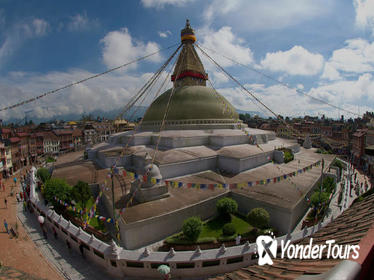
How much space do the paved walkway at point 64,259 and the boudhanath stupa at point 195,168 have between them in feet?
5.89

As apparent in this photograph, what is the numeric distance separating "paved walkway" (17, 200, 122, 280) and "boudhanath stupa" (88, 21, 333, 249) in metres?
1.80

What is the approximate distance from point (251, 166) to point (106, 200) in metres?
12.3

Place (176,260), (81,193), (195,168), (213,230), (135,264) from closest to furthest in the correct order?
(176,260) → (135,264) → (213,230) → (81,193) → (195,168)

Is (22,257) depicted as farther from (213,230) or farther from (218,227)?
(218,227)

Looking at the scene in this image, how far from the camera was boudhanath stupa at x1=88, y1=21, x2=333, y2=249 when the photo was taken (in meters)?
10.6

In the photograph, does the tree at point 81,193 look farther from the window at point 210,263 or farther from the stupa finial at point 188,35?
the stupa finial at point 188,35

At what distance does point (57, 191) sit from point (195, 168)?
10248 millimetres

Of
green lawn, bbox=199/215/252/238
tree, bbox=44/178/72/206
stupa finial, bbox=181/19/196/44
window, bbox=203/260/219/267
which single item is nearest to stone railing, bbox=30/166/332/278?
window, bbox=203/260/219/267

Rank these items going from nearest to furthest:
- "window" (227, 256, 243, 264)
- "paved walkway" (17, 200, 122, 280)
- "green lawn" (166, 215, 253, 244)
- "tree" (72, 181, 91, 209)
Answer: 1. "window" (227, 256, 243, 264)
2. "paved walkway" (17, 200, 122, 280)
3. "green lawn" (166, 215, 253, 244)
4. "tree" (72, 181, 91, 209)

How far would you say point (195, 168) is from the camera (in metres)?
16.3

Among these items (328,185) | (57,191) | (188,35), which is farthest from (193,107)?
(57,191)

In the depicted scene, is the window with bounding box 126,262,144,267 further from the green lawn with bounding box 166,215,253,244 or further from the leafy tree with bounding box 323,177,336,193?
the leafy tree with bounding box 323,177,336,193

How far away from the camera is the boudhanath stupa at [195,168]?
10.6m

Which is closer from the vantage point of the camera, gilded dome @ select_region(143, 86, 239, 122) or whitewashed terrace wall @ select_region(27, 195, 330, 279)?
whitewashed terrace wall @ select_region(27, 195, 330, 279)
